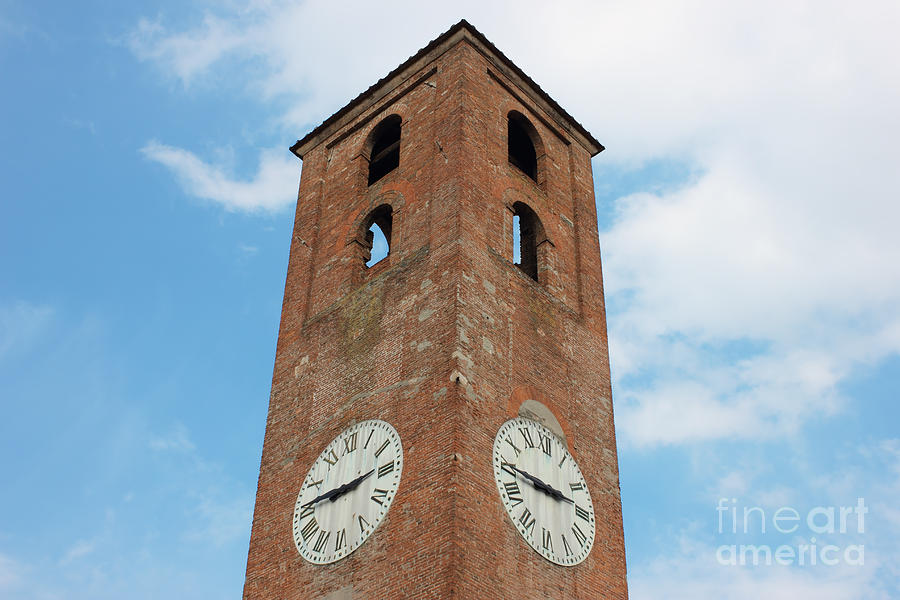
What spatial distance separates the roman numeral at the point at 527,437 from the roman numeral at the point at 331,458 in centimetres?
278

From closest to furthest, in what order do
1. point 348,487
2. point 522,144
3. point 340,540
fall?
point 340,540
point 348,487
point 522,144

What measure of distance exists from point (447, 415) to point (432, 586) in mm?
2357

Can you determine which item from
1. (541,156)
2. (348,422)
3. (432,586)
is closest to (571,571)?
(432,586)

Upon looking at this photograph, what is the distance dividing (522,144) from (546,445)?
7590 mm

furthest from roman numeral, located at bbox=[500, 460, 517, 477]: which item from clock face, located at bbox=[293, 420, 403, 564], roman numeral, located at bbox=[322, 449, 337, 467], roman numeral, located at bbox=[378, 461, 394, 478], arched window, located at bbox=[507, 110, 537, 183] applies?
arched window, located at bbox=[507, 110, 537, 183]

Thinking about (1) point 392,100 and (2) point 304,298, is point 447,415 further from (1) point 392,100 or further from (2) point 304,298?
(1) point 392,100

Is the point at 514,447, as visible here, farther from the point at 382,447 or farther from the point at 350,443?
the point at 350,443

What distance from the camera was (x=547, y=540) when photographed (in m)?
14.1

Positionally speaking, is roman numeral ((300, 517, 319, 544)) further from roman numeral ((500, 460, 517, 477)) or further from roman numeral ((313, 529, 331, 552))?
roman numeral ((500, 460, 517, 477))

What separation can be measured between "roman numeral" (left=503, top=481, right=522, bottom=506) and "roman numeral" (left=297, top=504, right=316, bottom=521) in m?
2.93

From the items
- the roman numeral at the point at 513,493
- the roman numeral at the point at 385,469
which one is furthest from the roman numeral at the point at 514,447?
the roman numeral at the point at 385,469

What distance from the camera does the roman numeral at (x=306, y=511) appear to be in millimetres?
14844

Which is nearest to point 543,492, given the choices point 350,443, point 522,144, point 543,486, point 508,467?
point 543,486

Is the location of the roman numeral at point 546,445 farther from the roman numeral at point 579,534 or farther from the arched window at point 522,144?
the arched window at point 522,144
